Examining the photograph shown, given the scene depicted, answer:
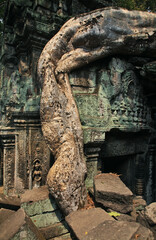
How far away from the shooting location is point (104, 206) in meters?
2.31

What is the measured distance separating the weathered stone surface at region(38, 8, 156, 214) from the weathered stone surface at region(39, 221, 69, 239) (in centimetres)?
24

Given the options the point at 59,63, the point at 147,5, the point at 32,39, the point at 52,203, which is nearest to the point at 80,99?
the point at 59,63

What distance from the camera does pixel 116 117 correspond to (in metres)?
3.04

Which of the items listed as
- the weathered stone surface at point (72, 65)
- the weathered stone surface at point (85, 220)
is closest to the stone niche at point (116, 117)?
the weathered stone surface at point (72, 65)

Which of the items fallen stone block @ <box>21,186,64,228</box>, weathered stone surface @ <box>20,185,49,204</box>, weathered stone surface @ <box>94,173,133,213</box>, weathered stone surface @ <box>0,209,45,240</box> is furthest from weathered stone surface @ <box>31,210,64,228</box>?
weathered stone surface @ <box>94,173,133,213</box>

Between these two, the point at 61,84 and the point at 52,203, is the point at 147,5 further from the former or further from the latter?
the point at 52,203

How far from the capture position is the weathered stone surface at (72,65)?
233 centimetres

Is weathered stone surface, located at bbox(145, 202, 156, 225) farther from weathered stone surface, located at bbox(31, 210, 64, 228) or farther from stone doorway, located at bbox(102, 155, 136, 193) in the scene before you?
stone doorway, located at bbox(102, 155, 136, 193)

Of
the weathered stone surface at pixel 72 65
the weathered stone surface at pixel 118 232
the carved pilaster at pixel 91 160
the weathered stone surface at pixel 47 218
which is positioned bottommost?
the weathered stone surface at pixel 47 218

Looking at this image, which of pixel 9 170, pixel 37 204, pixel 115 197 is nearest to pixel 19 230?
pixel 37 204

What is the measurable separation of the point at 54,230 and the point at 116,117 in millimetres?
1932

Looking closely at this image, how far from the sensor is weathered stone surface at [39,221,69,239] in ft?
7.28

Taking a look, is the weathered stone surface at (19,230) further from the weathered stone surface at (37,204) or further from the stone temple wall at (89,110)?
the stone temple wall at (89,110)

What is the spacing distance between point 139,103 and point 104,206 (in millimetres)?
2112
